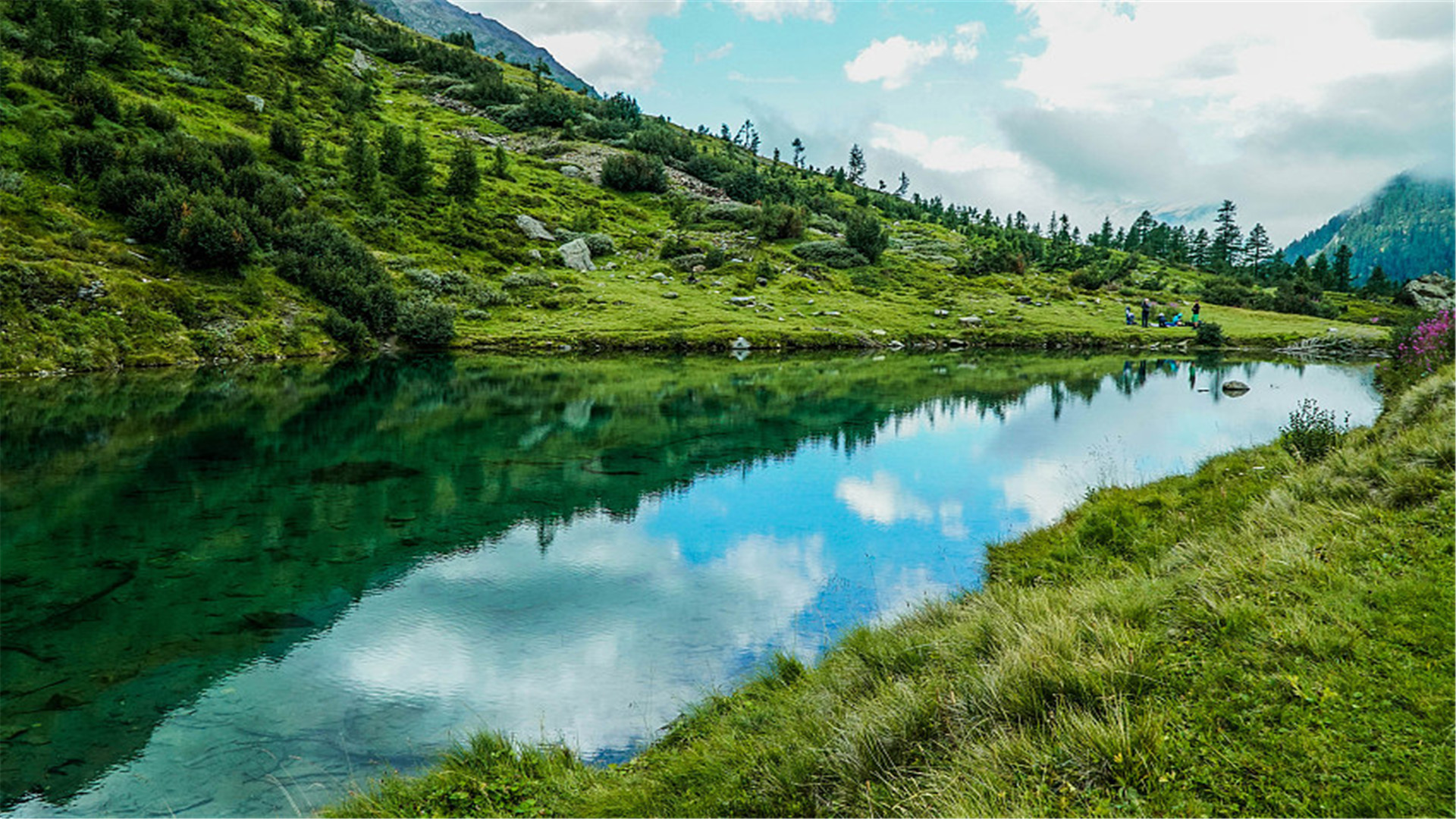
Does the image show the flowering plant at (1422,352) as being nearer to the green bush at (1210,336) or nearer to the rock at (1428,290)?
the green bush at (1210,336)

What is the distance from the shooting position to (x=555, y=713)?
8961 mm

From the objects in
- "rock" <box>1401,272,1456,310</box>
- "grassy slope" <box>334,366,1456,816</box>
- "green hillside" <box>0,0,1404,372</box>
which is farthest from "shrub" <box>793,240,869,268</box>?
"grassy slope" <box>334,366,1456,816</box>

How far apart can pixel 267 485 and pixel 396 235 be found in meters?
52.0

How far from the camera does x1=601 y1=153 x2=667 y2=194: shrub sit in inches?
3952

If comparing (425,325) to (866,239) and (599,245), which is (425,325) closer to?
(599,245)

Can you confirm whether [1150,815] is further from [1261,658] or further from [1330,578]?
[1330,578]

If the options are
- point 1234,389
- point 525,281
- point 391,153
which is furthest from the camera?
point 391,153

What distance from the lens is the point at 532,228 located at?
2958 inches

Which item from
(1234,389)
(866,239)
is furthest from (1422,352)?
(866,239)

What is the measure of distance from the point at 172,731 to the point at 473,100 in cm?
13453

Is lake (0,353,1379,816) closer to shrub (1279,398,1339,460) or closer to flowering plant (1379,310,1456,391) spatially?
flowering plant (1379,310,1456,391)

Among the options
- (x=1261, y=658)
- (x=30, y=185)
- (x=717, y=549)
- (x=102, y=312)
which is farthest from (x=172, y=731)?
(x=30, y=185)

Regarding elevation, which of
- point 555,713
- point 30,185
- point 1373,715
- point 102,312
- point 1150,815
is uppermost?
point 30,185

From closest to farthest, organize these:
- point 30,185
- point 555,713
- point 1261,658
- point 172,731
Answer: point 1261,658, point 172,731, point 555,713, point 30,185
